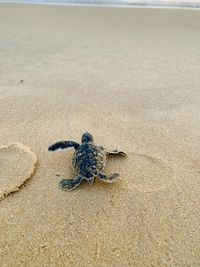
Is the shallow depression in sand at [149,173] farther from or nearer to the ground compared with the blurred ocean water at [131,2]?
farther from the ground

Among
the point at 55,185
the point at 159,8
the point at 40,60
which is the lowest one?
the point at 159,8

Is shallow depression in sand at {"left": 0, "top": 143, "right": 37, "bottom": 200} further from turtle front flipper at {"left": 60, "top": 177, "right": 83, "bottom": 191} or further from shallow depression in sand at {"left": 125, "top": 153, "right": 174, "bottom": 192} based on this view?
shallow depression in sand at {"left": 125, "top": 153, "right": 174, "bottom": 192}

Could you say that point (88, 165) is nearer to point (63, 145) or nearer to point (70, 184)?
point (70, 184)

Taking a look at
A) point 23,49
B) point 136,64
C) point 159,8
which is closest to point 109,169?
point 136,64

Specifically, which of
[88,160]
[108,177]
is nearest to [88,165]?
[88,160]

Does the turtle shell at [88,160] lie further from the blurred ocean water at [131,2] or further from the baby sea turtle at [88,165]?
the blurred ocean water at [131,2]

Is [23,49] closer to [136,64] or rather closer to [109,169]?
[136,64]

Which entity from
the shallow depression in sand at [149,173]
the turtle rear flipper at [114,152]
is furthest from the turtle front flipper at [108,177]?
the turtle rear flipper at [114,152]
